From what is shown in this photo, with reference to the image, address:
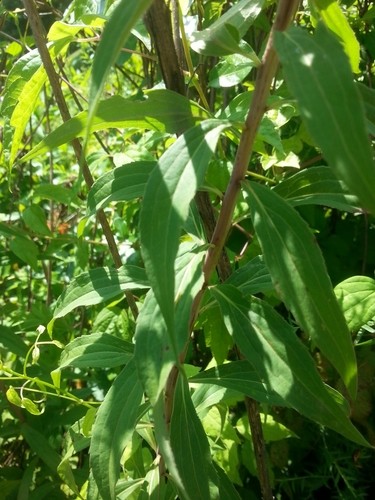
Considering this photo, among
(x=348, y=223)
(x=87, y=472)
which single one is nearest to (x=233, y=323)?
(x=87, y=472)

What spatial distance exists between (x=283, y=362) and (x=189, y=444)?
20 cm

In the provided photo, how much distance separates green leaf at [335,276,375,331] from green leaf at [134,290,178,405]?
1.27ft

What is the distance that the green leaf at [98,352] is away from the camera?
33.8 inches

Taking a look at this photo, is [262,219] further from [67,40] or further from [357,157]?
[67,40]

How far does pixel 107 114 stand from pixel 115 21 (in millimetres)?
183

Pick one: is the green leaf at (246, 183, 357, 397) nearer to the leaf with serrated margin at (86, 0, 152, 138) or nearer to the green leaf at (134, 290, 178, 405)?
the green leaf at (134, 290, 178, 405)

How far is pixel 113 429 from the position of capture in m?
0.75

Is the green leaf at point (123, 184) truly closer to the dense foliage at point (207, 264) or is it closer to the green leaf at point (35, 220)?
the dense foliage at point (207, 264)

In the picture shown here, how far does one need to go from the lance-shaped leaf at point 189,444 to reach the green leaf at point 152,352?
0.54 ft

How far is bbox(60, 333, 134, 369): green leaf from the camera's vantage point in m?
0.86

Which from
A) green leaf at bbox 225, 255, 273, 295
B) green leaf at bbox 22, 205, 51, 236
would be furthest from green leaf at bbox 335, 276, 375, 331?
green leaf at bbox 22, 205, 51, 236

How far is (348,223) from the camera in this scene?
1.46 meters

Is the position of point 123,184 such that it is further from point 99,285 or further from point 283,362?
point 283,362

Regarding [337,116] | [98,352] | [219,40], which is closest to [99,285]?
[98,352]
